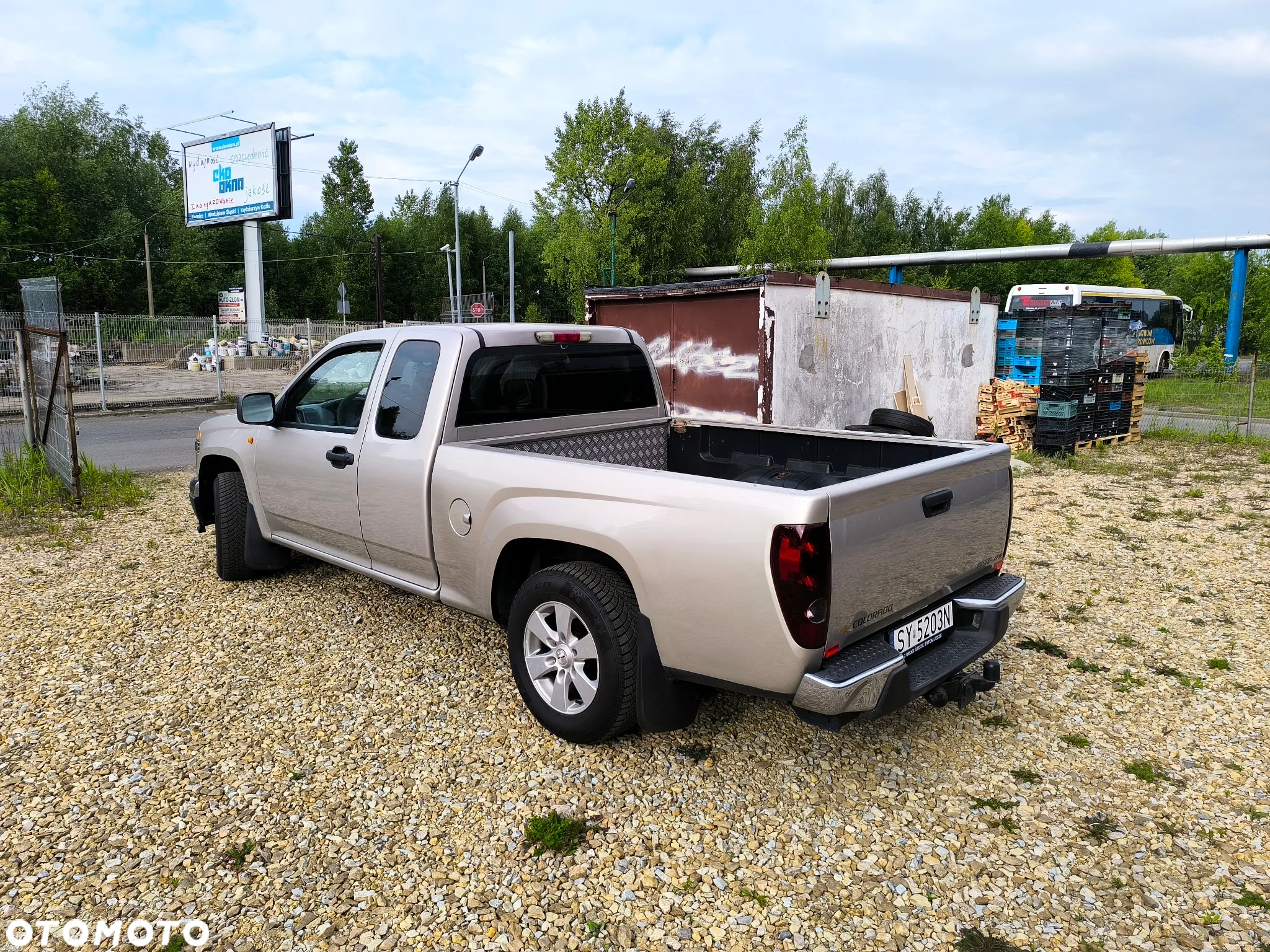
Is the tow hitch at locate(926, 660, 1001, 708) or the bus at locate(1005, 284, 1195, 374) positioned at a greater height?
the bus at locate(1005, 284, 1195, 374)

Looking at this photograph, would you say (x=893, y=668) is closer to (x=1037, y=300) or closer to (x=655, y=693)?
(x=655, y=693)

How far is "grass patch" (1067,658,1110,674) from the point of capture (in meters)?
4.54

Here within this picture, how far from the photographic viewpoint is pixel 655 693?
3.21 m

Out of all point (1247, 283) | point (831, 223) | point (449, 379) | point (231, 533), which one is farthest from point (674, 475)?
point (831, 223)

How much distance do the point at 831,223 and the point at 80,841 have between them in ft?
161

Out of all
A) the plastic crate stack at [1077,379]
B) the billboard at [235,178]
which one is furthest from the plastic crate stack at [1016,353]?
the billboard at [235,178]

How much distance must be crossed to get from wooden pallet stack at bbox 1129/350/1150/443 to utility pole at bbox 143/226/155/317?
179 feet

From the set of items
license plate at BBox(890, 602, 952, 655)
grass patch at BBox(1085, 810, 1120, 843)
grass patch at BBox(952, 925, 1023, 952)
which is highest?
license plate at BBox(890, 602, 952, 655)

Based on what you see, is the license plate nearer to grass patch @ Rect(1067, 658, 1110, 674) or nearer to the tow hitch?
the tow hitch

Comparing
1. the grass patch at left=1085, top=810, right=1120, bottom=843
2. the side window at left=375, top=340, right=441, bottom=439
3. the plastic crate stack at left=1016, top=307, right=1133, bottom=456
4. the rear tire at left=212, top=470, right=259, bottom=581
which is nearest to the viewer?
the grass patch at left=1085, top=810, right=1120, bottom=843

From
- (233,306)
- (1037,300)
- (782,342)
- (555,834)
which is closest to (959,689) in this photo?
(555,834)

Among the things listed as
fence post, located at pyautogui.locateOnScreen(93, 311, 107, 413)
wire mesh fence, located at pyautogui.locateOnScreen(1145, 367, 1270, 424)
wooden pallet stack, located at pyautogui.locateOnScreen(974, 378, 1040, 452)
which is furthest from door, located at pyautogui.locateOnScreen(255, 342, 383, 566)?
wire mesh fence, located at pyautogui.locateOnScreen(1145, 367, 1270, 424)

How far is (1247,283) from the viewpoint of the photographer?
37719 millimetres

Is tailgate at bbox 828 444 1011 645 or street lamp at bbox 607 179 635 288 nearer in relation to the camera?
tailgate at bbox 828 444 1011 645
